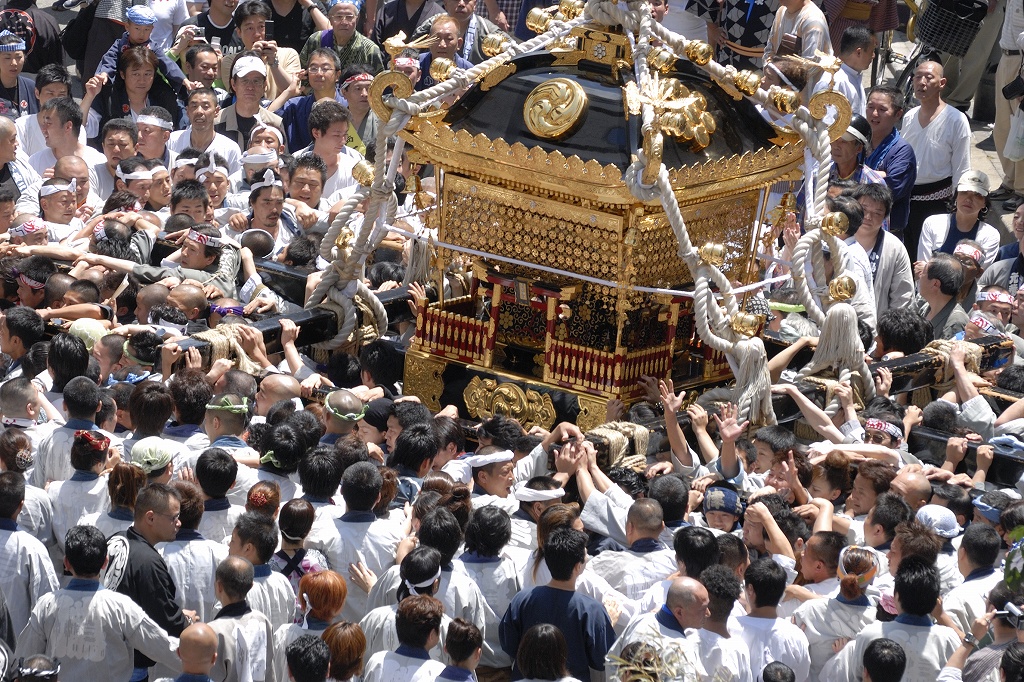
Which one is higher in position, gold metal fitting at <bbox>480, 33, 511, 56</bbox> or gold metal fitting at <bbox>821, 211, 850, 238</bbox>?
gold metal fitting at <bbox>480, 33, 511, 56</bbox>

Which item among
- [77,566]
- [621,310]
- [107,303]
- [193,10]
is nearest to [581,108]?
[621,310]

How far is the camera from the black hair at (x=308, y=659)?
695 centimetres

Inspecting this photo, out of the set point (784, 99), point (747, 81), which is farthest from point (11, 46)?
point (784, 99)

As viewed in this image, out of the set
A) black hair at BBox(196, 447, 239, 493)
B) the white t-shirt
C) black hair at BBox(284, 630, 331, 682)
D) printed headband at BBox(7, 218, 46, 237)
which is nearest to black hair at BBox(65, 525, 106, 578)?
black hair at BBox(196, 447, 239, 493)

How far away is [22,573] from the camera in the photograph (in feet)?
26.0

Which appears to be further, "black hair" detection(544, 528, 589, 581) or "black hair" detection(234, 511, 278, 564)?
"black hair" detection(234, 511, 278, 564)

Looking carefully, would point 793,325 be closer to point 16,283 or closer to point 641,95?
point 641,95

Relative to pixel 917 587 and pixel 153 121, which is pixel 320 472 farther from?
pixel 153 121

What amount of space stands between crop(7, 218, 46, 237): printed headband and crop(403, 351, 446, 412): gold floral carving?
276cm

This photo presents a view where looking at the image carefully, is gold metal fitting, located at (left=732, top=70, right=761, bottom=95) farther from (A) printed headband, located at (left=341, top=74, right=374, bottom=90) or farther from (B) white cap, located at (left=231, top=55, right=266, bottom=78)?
(B) white cap, located at (left=231, top=55, right=266, bottom=78)

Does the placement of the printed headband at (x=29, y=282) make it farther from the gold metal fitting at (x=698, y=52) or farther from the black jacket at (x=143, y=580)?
the gold metal fitting at (x=698, y=52)

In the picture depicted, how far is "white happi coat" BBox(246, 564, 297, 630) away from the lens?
767cm

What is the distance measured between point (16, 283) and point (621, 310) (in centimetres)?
403

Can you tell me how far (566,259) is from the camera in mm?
10609
